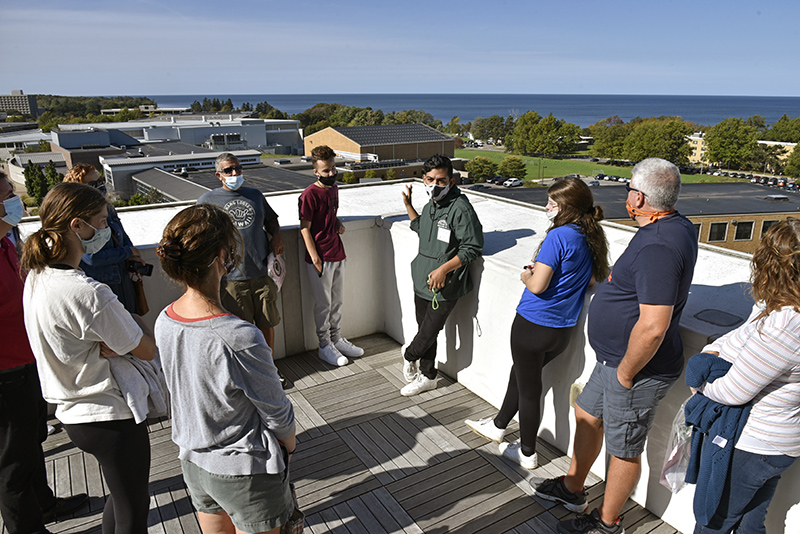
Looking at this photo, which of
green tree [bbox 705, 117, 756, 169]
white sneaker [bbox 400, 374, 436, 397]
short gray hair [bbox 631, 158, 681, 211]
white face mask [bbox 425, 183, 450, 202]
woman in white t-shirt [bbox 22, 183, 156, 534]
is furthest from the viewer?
green tree [bbox 705, 117, 756, 169]

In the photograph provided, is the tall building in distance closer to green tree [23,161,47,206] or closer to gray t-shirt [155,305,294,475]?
green tree [23,161,47,206]

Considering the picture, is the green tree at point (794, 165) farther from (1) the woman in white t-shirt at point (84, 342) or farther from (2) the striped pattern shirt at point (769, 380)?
(1) the woman in white t-shirt at point (84, 342)

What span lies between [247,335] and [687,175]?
7898cm

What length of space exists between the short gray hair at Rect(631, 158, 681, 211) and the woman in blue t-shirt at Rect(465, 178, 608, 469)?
1.41 ft

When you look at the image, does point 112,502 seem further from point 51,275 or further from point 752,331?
point 752,331

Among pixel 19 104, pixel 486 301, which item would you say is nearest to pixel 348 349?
pixel 486 301

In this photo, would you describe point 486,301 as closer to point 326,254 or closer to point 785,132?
point 326,254

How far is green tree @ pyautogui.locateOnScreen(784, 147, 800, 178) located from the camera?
6456 cm

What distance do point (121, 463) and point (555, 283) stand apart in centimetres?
200

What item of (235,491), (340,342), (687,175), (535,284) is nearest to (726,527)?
(535,284)

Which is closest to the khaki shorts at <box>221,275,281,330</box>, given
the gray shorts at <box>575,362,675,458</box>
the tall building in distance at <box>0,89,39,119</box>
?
the gray shorts at <box>575,362,675,458</box>

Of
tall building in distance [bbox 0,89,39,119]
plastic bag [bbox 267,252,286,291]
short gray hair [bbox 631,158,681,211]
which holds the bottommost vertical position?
plastic bag [bbox 267,252,286,291]

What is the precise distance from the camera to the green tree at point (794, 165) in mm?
64562

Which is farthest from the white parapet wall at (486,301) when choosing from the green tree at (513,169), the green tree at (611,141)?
the green tree at (611,141)
